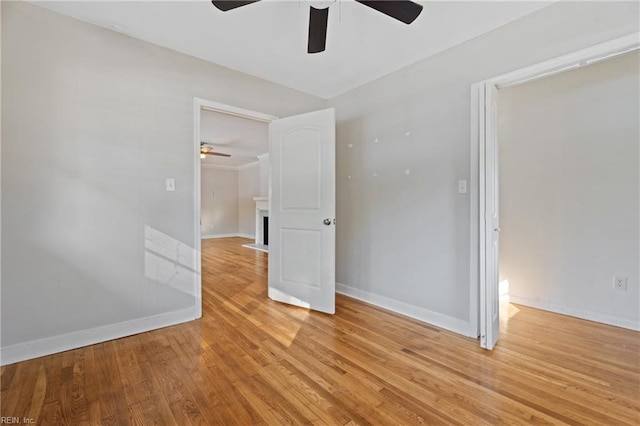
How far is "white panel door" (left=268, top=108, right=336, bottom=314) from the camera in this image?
2908 mm

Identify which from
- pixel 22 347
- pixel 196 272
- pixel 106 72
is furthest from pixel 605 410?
pixel 106 72

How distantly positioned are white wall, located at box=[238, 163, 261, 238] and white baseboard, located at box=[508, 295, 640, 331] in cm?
719

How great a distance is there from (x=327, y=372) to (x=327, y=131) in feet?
6.96

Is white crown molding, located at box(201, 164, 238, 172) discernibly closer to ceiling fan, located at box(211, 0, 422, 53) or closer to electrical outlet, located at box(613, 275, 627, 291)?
ceiling fan, located at box(211, 0, 422, 53)

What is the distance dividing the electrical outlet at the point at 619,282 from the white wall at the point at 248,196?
307 inches

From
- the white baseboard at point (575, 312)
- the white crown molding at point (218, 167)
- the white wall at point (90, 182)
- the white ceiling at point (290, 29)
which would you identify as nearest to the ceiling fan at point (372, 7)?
the white ceiling at point (290, 29)

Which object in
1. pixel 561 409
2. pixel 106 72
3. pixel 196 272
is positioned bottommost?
pixel 561 409

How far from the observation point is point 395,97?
2.98 meters

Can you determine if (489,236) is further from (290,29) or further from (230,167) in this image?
(230,167)

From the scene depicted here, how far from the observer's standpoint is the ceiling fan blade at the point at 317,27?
5.81ft

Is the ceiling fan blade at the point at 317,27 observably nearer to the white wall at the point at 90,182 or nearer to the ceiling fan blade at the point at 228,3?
the ceiling fan blade at the point at 228,3

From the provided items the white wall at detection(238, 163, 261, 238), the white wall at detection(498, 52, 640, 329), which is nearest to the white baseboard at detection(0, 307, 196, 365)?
the white wall at detection(498, 52, 640, 329)

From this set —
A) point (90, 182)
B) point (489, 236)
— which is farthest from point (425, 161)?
point (90, 182)

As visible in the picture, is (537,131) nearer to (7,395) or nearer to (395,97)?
(395,97)
